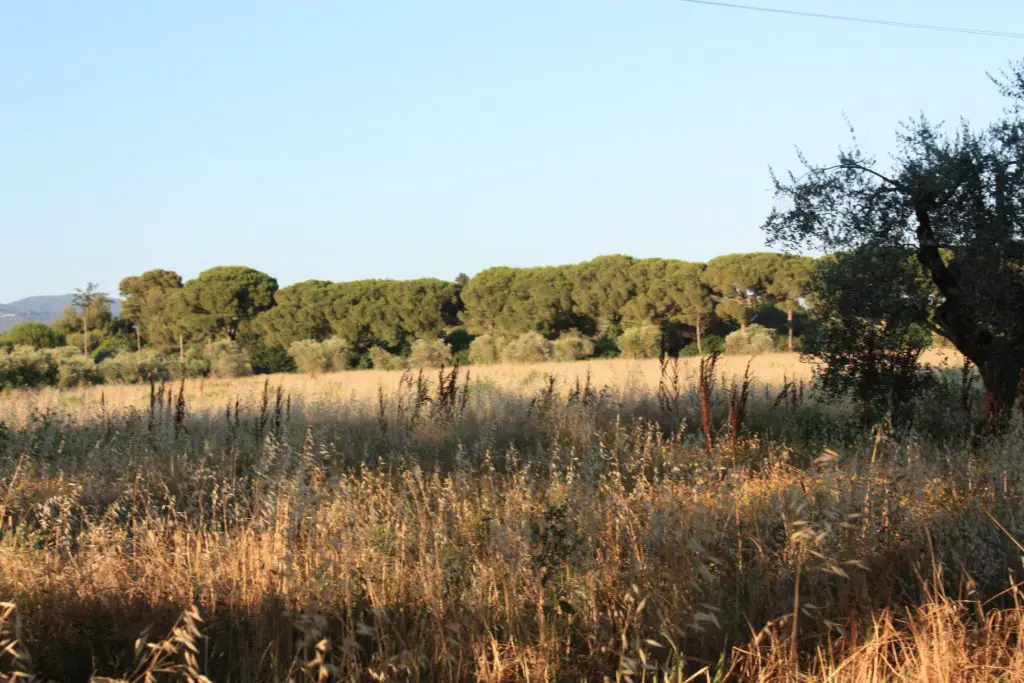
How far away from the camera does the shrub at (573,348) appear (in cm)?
4075

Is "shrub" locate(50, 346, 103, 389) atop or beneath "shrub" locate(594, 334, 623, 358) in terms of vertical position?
beneath

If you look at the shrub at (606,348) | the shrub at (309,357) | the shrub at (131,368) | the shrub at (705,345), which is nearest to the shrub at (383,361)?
the shrub at (309,357)

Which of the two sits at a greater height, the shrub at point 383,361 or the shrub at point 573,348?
the shrub at point 573,348

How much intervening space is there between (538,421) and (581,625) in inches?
245

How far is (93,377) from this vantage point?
2966 centimetres

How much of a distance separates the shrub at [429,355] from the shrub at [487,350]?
1.24 metres

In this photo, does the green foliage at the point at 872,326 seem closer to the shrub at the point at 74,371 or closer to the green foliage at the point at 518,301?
the shrub at the point at 74,371

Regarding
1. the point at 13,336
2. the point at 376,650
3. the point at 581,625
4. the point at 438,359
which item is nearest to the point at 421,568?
the point at 376,650

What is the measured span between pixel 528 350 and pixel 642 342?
5.53 m

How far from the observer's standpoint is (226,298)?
54.0 meters

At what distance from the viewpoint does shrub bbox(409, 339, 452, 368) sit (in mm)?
40156

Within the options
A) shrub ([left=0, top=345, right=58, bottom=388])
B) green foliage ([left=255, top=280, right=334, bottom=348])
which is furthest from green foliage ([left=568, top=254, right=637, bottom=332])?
shrub ([left=0, top=345, right=58, bottom=388])

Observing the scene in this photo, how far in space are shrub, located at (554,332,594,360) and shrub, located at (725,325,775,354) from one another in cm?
664

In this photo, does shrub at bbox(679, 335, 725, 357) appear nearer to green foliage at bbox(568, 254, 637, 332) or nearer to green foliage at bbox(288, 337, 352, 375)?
green foliage at bbox(568, 254, 637, 332)
